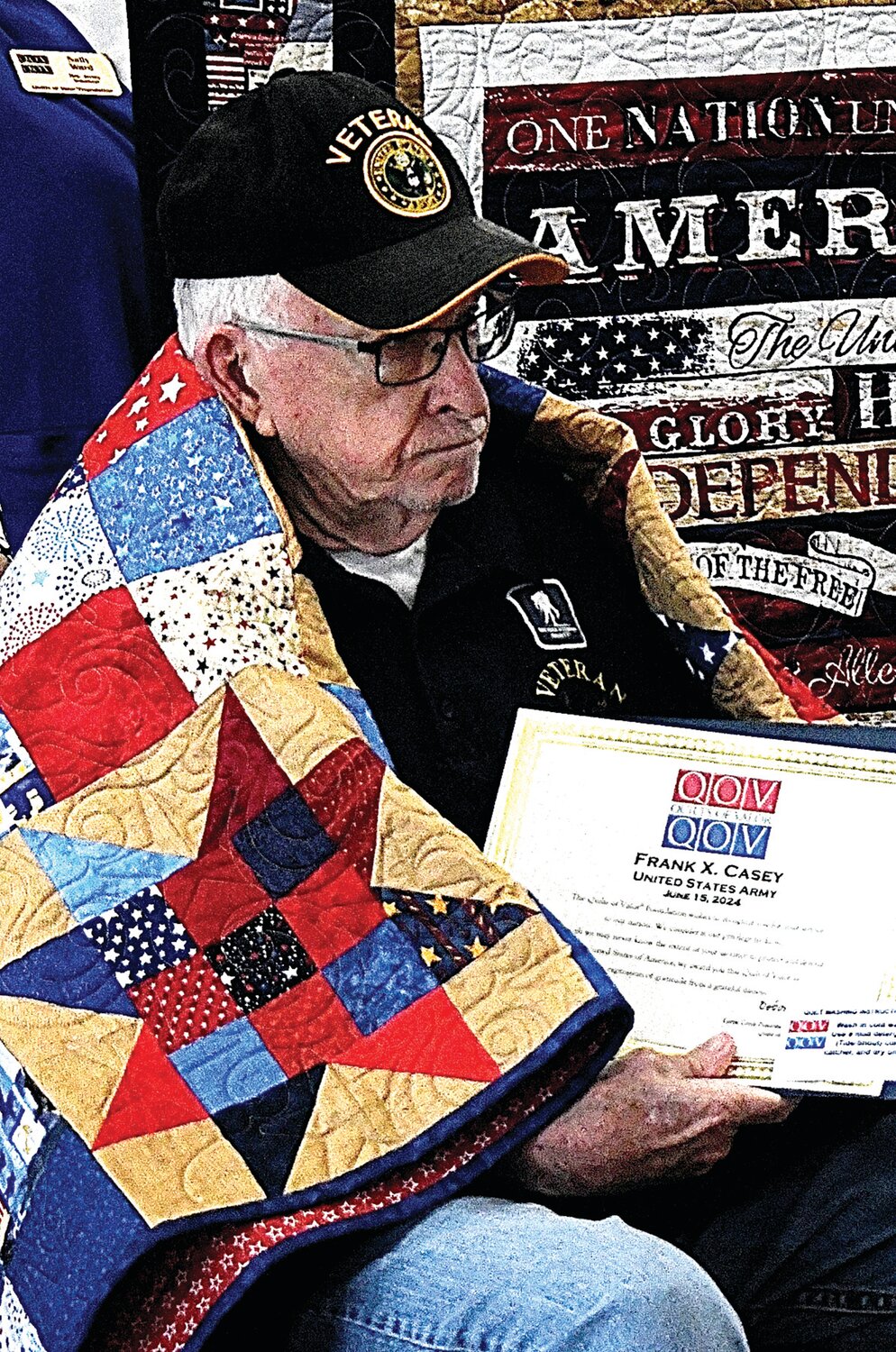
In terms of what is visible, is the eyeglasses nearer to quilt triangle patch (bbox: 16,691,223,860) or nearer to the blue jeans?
quilt triangle patch (bbox: 16,691,223,860)

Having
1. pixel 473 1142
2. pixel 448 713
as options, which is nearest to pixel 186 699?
pixel 448 713

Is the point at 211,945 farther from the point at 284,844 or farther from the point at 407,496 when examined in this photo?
the point at 407,496

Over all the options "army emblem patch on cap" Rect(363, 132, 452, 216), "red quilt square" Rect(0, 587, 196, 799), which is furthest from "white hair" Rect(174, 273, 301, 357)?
"red quilt square" Rect(0, 587, 196, 799)

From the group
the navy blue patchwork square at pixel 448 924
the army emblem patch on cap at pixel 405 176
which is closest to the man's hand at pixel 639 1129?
the navy blue patchwork square at pixel 448 924

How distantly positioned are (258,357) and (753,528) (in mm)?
1030

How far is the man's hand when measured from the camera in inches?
49.4

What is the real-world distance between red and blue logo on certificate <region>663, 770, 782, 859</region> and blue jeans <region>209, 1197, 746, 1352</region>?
1.17 feet

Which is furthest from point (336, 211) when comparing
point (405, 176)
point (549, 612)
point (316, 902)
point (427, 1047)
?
point (427, 1047)

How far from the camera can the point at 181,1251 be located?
116 centimetres

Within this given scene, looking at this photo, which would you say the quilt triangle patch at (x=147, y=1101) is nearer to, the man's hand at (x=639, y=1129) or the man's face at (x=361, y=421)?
the man's hand at (x=639, y=1129)

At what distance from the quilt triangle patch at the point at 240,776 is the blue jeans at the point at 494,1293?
322mm

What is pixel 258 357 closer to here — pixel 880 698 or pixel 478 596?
pixel 478 596

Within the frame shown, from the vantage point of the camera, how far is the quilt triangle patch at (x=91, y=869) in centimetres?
124

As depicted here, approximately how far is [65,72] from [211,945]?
107 cm
